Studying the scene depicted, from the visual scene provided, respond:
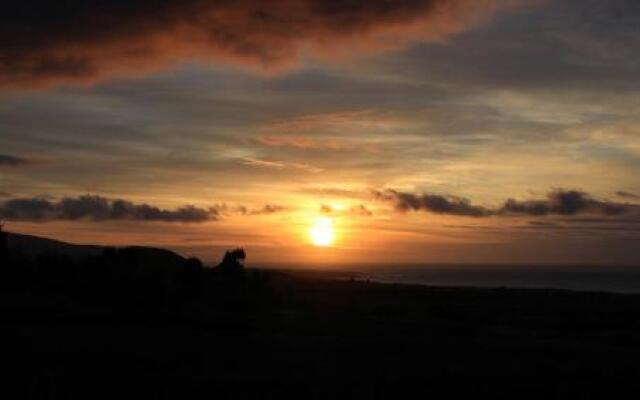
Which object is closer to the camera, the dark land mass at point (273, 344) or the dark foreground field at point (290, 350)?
the dark foreground field at point (290, 350)

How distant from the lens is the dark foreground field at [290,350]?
29.7 meters

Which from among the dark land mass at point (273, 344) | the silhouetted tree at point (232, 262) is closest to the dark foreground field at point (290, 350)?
the dark land mass at point (273, 344)

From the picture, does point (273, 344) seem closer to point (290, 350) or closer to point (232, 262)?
point (290, 350)

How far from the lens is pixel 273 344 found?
43031 mm

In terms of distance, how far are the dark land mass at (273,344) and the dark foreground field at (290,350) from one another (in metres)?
0.10

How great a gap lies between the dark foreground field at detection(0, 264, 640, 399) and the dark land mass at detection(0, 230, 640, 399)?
0.33 ft

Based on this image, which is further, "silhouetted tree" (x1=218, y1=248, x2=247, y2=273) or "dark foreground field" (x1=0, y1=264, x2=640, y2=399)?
"silhouetted tree" (x1=218, y1=248, x2=247, y2=273)

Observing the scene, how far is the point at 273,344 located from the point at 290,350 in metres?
2.70

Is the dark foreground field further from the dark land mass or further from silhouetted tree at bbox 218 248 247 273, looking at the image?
silhouetted tree at bbox 218 248 247 273

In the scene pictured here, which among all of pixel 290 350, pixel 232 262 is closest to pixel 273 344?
pixel 290 350

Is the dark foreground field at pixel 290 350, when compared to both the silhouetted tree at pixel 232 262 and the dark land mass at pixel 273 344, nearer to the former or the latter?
the dark land mass at pixel 273 344

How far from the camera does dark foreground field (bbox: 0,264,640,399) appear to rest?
29.7m

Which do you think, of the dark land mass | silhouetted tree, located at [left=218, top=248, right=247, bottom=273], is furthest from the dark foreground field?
silhouetted tree, located at [left=218, top=248, right=247, bottom=273]

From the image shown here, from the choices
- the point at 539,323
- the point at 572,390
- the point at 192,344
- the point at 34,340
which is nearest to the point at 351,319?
the point at 539,323
